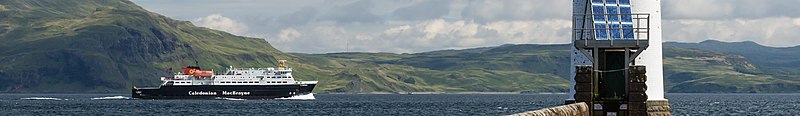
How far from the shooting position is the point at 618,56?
→ 40406mm

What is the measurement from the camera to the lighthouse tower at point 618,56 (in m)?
38.4

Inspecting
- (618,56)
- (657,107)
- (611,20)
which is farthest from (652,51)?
(611,20)

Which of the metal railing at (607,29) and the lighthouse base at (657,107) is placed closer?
the metal railing at (607,29)

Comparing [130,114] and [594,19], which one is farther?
[130,114]

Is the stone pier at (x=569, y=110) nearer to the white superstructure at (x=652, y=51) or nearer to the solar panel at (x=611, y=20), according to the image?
the solar panel at (x=611, y=20)

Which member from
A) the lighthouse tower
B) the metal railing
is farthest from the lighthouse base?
the metal railing

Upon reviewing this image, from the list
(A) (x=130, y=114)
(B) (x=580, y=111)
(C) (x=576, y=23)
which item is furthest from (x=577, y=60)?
(A) (x=130, y=114)

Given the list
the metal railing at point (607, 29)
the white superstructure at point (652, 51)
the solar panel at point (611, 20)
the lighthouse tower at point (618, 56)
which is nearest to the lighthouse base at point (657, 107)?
the lighthouse tower at point (618, 56)

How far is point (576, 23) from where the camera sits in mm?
40688

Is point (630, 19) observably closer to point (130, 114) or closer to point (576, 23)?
point (576, 23)

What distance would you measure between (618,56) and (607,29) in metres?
2.35

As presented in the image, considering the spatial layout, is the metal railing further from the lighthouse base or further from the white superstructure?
the lighthouse base

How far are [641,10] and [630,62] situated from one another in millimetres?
1915

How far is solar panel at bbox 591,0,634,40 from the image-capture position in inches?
1511
